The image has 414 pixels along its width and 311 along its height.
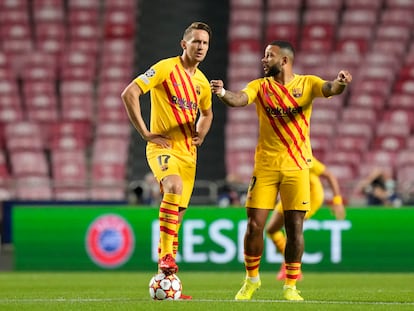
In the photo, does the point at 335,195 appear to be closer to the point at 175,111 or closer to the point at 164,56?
the point at 175,111

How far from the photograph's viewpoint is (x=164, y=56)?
24312mm

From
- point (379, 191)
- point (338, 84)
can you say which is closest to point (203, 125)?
point (338, 84)

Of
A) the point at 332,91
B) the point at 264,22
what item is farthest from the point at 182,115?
the point at 264,22

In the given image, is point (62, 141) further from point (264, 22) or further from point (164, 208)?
point (164, 208)

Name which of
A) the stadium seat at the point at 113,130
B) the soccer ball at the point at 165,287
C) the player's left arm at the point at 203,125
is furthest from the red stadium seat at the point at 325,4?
the soccer ball at the point at 165,287

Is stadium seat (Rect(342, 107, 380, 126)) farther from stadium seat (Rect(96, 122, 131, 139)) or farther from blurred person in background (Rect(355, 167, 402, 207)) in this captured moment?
stadium seat (Rect(96, 122, 131, 139))

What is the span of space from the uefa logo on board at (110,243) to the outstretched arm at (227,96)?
8.04m

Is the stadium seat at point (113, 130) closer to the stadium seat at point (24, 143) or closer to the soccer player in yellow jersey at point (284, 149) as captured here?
the stadium seat at point (24, 143)

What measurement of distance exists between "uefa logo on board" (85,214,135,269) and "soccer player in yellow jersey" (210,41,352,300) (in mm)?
7545

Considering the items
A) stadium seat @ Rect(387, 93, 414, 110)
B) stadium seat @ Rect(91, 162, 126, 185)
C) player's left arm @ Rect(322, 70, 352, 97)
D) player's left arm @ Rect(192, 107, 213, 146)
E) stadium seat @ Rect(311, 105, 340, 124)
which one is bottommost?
stadium seat @ Rect(91, 162, 126, 185)

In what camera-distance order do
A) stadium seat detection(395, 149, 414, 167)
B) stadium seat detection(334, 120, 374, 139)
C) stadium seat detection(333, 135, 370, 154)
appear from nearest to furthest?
stadium seat detection(395, 149, 414, 167) → stadium seat detection(333, 135, 370, 154) → stadium seat detection(334, 120, 374, 139)

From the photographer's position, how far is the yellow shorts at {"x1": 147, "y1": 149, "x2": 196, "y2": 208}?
926 cm

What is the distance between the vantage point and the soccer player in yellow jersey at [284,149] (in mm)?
9375

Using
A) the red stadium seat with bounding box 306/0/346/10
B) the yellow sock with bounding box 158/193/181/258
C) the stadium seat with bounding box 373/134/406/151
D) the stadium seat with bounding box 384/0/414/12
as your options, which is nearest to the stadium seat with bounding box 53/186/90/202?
the stadium seat with bounding box 373/134/406/151
